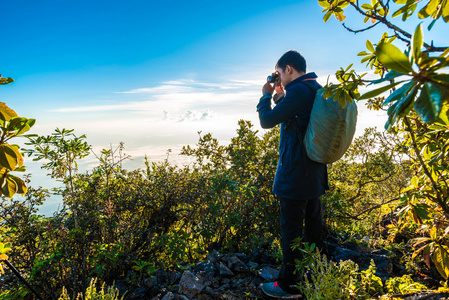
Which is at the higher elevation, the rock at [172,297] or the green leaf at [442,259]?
the green leaf at [442,259]

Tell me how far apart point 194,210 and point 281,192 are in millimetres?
1565

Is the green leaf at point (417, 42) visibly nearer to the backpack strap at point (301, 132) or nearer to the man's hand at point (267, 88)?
the backpack strap at point (301, 132)

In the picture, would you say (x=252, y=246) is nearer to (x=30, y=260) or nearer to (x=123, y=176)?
(x=123, y=176)

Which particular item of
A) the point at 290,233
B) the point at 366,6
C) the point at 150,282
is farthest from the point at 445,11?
the point at 150,282

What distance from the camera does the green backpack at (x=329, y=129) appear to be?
83.7 inches

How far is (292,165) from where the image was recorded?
8.16 ft

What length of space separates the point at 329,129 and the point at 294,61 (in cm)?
91

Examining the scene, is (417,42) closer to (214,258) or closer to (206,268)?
(206,268)

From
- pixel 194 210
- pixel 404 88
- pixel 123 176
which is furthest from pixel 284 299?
pixel 123 176

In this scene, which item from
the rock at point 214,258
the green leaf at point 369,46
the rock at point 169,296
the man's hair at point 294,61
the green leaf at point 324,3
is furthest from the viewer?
the rock at point 214,258

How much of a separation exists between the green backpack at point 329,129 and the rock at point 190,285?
1833mm

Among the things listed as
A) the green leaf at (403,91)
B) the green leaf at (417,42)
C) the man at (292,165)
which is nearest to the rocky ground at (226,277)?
the man at (292,165)

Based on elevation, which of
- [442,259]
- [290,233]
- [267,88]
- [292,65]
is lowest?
[290,233]

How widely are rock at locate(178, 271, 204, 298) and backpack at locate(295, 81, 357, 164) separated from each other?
1.83 meters
